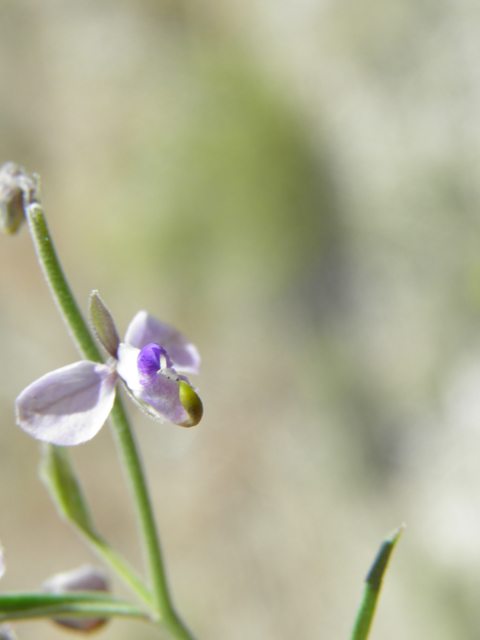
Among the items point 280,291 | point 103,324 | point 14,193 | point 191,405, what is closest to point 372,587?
point 191,405

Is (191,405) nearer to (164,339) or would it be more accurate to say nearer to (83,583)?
(164,339)

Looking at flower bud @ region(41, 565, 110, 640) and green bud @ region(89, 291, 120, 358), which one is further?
flower bud @ region(41, 565, 110, 640)

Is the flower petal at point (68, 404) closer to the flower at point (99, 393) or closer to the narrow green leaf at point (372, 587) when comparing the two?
the flower at point (99, 393)

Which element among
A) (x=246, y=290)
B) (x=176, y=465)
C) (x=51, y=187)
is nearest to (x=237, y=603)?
(x=176, y=465)

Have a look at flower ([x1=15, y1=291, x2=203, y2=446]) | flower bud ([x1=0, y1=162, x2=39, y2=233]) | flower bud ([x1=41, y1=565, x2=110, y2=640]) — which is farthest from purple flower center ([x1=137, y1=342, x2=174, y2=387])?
flower bud ([x1=41, y1=565, x2=110, y2=640])

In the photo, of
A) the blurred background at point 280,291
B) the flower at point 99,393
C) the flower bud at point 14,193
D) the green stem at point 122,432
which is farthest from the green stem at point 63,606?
the blurred background at point 280,291

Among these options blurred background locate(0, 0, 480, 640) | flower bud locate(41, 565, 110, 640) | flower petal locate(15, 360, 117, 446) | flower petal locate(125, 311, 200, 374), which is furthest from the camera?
blurred background locate(0, 0, 480, 640)

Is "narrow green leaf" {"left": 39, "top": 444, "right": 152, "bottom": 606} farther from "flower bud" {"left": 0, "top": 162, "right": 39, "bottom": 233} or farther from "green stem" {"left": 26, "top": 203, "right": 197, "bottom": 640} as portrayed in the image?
"flower bud" {"left": 0, "top": 162, "right": 39, "bottom": 233}

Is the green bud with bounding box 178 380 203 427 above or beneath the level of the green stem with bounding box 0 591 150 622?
above

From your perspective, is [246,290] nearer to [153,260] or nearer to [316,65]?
[153,260]
